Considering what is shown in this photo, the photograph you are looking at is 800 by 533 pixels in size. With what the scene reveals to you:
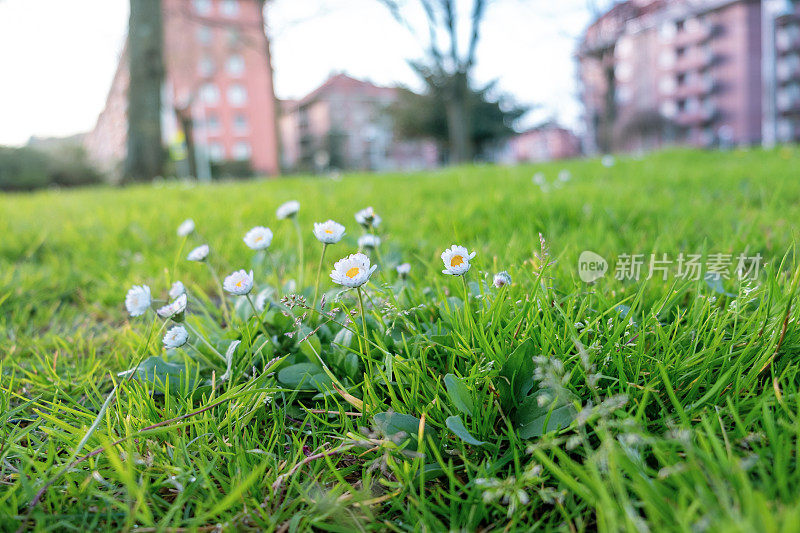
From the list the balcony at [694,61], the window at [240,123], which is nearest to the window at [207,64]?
the window at [240,123]

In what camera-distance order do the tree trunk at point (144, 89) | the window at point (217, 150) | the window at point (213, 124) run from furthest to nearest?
the window at point (213, 124)
the window at point (217, 150)
the tree trunk at point (144, 89)

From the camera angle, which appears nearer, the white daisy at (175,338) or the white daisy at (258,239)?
the white daisy at (175,338)

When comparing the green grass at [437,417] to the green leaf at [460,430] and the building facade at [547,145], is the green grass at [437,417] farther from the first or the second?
the building facade at [547,145]

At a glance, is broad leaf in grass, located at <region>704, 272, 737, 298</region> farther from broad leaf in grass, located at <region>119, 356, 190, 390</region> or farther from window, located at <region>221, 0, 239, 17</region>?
window, located at <region>221, 0, 239, 17</region>

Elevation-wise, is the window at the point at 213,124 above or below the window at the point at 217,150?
above

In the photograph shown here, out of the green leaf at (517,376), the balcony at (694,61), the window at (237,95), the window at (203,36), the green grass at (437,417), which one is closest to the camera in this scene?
the green grass at (437,417)

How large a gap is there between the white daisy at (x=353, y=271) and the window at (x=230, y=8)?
47.6 meters

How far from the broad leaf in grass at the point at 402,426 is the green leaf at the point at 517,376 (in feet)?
0.52

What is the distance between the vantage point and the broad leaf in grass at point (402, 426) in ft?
3.02

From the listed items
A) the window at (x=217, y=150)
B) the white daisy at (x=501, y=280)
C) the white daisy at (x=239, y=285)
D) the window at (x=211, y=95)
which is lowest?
the white daisy at (x=501, y=280)

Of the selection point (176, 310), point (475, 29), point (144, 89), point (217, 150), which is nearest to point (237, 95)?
point (217, 150)

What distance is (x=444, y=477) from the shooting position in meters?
0.91

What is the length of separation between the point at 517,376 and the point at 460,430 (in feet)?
0.60

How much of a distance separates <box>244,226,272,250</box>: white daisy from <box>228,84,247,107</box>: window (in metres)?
46.9
